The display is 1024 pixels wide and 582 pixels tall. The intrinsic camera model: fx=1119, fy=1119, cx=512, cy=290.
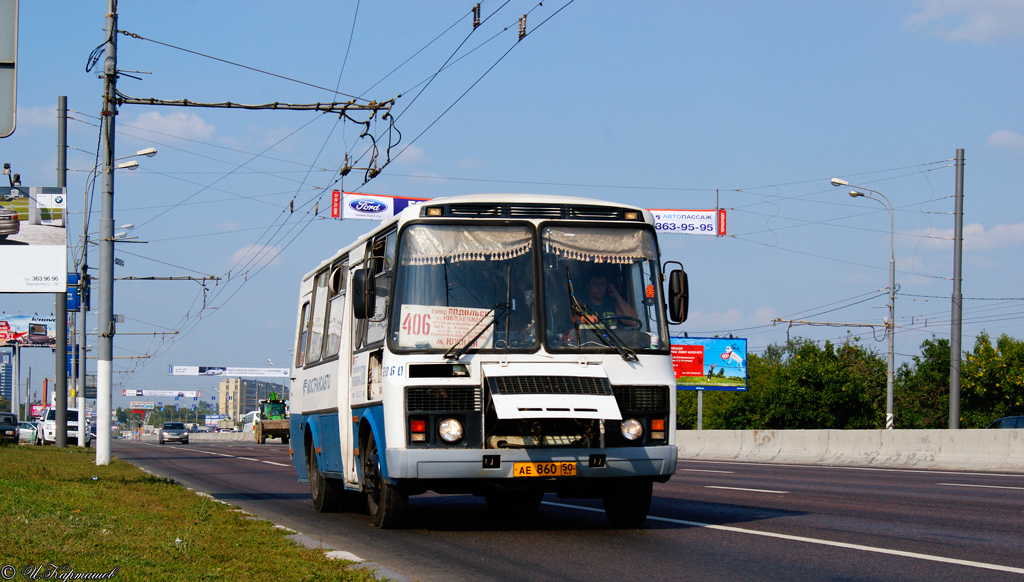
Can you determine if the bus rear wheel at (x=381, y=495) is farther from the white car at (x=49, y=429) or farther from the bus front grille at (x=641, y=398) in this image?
the white car at (x=49, y=429)

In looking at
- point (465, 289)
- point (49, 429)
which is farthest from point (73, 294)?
point (465, 289)

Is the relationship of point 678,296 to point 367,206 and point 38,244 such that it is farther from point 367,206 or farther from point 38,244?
point 367,206

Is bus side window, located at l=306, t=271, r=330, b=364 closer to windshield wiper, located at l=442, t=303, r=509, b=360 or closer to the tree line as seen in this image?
windshield wiper, located at l=442, t=303, r=509, b=360

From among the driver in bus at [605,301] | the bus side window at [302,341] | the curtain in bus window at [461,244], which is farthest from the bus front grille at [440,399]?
the bus side window at [302,341]

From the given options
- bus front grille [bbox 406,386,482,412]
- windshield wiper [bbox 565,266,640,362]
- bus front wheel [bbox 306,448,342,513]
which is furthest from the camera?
bus front wheel [bbox 306,448,342,513]

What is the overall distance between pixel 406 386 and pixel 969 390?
220 feet

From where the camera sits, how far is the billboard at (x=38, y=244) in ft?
97.4

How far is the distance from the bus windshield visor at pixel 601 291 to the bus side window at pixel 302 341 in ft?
18.4

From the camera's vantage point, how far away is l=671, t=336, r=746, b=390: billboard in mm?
60594

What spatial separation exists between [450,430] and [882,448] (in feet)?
64.9

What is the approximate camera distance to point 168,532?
920 cm

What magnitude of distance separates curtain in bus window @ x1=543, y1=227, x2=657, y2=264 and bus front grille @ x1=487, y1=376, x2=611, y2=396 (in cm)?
125

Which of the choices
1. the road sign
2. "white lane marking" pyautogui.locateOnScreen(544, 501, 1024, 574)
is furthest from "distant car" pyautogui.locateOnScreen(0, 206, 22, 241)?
"white lane marking" pyautogui.locateOnScreen(544, 501, 1024, 574)

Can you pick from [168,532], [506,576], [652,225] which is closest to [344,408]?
[168,532]
